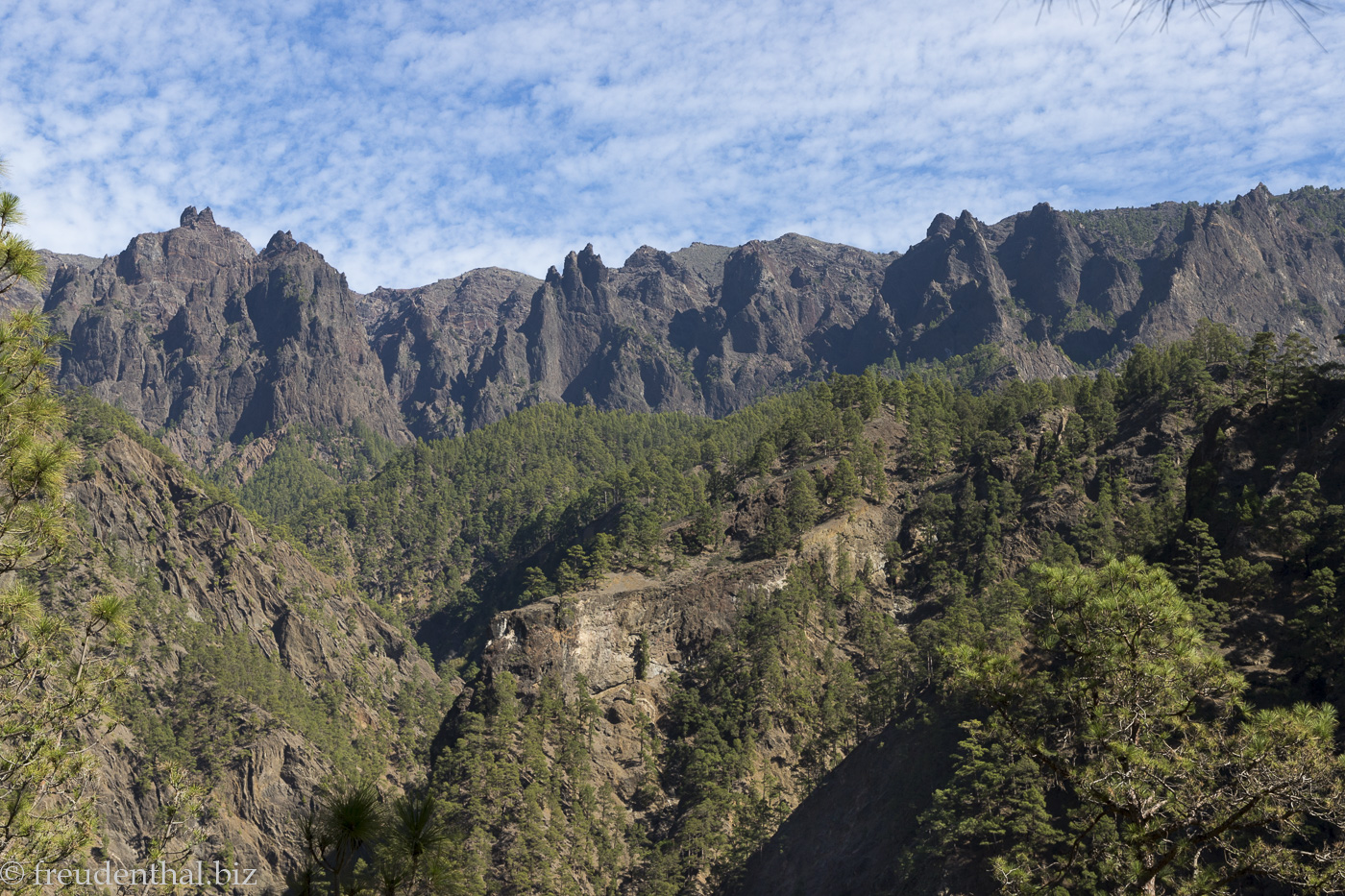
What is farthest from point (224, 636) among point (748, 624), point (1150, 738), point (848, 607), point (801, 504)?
point (1150, 738)

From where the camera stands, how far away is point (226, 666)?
134 metres

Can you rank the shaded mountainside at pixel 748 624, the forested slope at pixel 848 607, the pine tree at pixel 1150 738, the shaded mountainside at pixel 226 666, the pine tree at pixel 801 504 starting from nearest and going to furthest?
1. the pine tree at pixel 1150 738
2. the forested slope at pixel 848 607
3. the shaded mountainside at pixel 748 624
4. the shaded mountainside at pixel 226 666
5. the pine tree at pixel 801 504

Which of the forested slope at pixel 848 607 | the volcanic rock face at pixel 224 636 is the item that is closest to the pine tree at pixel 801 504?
the forested slope at pixel 848 607

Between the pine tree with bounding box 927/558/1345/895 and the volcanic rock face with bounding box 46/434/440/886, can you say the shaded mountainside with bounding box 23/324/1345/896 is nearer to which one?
the volcanic rock face with bounding box 46/434/440/886

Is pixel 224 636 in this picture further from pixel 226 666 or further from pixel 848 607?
pixel 848 607

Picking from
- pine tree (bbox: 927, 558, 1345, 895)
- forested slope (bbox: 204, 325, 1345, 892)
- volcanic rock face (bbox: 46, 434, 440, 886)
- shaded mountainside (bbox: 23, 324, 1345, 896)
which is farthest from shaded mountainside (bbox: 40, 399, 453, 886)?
pine tree (bbox: 927, 558, 1345, 895)

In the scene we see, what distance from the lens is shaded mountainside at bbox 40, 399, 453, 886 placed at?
375 feet

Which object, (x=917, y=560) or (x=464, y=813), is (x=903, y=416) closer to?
(x=917, y=560)

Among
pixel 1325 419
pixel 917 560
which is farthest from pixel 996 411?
pixel 1325 419

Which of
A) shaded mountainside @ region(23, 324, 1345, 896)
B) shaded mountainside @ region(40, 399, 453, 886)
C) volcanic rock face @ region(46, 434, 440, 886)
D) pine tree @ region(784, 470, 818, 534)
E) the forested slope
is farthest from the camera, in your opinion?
pine tree @ region(784, 470, 818, 534)

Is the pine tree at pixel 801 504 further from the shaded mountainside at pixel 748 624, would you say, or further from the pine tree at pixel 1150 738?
the pine tree at pixel 1150 738

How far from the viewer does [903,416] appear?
14700cm

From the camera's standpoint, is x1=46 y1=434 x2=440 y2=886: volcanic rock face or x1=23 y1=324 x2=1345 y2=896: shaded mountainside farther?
x1=46 y1=434 x2=440 y2=886: volcanic rock face

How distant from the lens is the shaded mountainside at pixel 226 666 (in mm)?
114188
